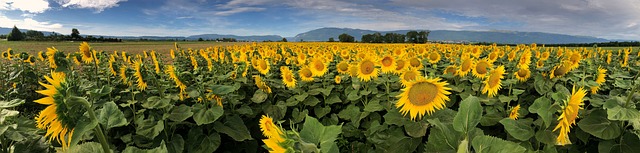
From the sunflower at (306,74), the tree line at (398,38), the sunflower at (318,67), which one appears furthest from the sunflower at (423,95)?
the tree line at (398,38)

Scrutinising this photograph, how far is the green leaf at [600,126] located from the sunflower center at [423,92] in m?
1.20

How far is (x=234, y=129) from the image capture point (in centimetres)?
336

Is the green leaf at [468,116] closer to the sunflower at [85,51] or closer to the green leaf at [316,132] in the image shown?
the green leaf at [316,132]

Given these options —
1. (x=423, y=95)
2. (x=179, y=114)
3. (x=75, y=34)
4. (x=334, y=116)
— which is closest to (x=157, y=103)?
(x=179, y=114)

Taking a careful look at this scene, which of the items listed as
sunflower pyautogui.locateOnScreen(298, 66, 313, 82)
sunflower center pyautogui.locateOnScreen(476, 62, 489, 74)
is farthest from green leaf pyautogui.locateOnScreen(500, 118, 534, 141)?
sunflower pyautogui.locateOnScreen(298, 66, 313, 82)

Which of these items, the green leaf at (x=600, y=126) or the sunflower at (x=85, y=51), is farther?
the sunflower at (x=85, y=51)

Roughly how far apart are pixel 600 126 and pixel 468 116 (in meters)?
2.10

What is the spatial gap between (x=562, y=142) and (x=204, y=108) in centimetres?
282

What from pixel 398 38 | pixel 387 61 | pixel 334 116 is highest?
pixel 398 38

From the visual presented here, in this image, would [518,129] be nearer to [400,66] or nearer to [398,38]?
[400,66]

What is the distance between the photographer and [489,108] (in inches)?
133

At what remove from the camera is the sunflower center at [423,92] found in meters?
2.37

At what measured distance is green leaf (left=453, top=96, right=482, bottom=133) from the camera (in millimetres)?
1152

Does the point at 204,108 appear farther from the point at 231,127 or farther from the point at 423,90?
the point at 423,90
